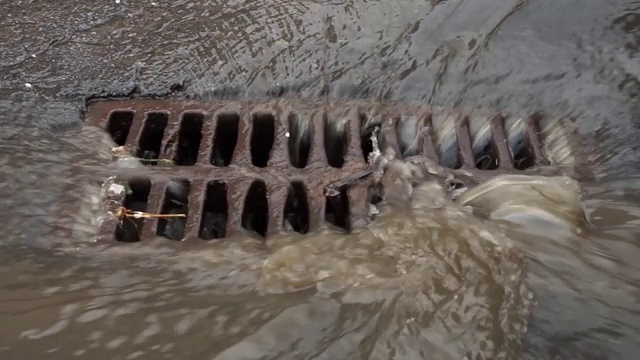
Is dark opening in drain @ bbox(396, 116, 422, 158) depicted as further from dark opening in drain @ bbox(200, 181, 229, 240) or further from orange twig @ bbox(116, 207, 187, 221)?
orange twig @ bbox(116, 207, 187, 221)

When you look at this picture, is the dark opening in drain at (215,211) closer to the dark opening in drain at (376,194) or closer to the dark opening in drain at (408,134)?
the dark opening in drain at (376,194)

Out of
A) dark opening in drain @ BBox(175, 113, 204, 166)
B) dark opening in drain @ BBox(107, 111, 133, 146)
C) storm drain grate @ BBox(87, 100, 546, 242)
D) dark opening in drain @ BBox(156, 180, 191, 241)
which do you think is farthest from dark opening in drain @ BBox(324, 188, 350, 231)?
dark opening in drain @ BBox(107, 111, 133, 146)

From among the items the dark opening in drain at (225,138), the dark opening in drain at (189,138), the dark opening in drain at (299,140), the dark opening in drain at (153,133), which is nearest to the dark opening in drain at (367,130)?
the dark opening in drain at (299,140)

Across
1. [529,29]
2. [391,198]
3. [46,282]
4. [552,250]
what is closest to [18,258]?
Result: [46,282]

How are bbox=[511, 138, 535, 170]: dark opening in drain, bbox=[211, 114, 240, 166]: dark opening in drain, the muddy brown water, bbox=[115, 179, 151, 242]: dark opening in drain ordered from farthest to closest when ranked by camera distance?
bbox=[211, 114, 240, 166]: dark opening in drain
bbox=[511, 138, 535, 170]: dark opening in drain
bbox=[115, 179, 151, 242]: dark opening in drain
the muddy brown water

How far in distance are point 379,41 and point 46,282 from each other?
1.33m

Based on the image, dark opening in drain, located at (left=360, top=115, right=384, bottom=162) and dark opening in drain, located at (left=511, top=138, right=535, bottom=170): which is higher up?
dark opening in drain, located at (left=360, top=115, right=384, bottom=162)

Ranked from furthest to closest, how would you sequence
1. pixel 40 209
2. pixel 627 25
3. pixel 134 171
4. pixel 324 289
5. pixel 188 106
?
pixel 627 25 → pixel 188 106 → pixel 134 171 → pixel 40 209 → pixel 324 289

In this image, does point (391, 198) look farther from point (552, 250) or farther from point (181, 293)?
point (181, 293)

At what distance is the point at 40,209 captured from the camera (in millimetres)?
1941

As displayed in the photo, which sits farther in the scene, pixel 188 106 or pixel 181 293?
pixel 188 106

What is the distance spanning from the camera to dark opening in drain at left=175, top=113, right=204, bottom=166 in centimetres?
229

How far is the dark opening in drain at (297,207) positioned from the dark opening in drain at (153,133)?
464mm

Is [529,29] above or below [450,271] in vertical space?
above
